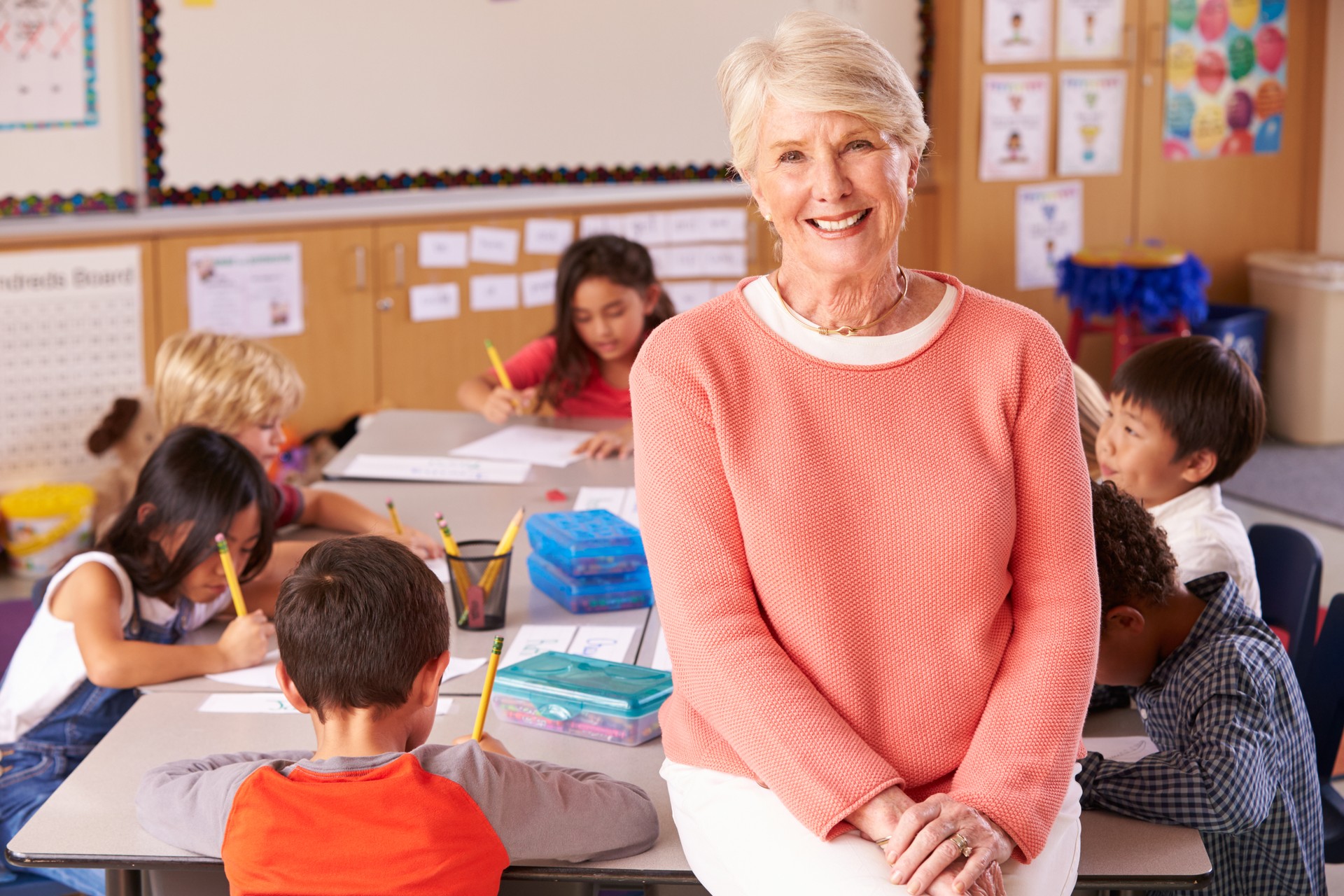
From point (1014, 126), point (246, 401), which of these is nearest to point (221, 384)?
point (246, 401)

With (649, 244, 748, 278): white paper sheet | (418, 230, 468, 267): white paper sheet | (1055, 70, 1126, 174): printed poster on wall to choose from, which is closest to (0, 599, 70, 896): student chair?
(418, 230, 468, 267): white paper sheet

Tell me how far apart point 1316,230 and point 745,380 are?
5096 millimetres

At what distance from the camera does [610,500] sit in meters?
2.61

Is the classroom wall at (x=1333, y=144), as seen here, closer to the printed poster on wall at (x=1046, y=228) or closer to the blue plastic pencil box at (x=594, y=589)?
the printed poster on wall at (x=1046, y=228)

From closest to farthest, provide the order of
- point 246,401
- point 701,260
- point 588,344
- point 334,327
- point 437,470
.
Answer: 1. point 246,401
2. point 437,470
3. point 588,344
4. point 334,327
5. point 701,260

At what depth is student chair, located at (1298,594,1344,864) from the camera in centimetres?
204

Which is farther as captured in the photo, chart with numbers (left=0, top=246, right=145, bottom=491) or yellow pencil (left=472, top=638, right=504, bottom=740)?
chart with numbers (left=0, top=246, right=145, bottom=491)

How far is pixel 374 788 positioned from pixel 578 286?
1.92 meters

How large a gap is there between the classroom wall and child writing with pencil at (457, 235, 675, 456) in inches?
141

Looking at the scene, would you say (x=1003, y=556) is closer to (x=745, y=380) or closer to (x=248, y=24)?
(x=745, y=380)

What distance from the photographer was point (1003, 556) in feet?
4.75

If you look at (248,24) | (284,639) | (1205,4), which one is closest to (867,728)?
(284,639)

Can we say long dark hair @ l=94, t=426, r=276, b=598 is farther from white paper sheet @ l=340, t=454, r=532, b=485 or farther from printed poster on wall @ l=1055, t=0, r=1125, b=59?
printed poster on wall @ l=1055, t=0, r=1125, b=59

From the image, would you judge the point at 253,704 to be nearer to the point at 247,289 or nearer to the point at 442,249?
the point at 247,289
